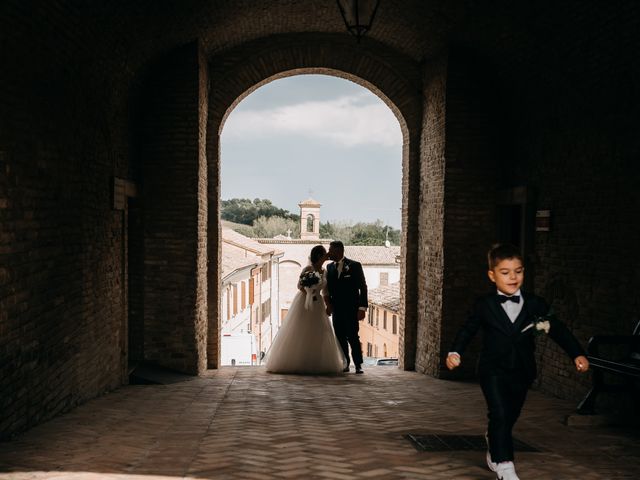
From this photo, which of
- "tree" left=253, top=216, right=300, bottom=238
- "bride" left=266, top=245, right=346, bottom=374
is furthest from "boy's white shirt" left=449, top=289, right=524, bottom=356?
"tree" left=253, top=216, right=300, bottom=238

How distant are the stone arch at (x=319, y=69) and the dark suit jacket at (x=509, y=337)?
669 centimetres

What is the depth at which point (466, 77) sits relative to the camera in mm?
9117

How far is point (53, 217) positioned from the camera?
570cm

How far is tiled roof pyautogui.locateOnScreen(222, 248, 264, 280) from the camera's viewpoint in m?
27.1

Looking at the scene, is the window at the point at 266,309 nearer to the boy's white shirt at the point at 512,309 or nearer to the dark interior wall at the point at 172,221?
the dark interior wall at the point at 172,221

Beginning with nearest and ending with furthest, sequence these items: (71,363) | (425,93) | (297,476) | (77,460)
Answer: (297,476) → (77,460) → (71,363) → (425,93)

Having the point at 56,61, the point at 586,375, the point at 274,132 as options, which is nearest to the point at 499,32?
the point at 586,375

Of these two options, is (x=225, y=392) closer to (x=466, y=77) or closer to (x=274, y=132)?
(x=466, y=77)

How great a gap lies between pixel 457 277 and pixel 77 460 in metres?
6.14

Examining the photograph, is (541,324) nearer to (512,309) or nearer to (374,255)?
(512,309)

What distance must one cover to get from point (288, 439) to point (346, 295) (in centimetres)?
434

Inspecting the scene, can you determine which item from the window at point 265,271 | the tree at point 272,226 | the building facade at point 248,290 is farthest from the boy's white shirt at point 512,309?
the tree at point 272,226

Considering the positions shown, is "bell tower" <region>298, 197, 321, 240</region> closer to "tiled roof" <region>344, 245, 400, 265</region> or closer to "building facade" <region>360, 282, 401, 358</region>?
"tiled roof" <region>344, 245, 400, 265</region>

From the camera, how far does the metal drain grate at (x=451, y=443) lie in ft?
15.3
